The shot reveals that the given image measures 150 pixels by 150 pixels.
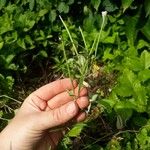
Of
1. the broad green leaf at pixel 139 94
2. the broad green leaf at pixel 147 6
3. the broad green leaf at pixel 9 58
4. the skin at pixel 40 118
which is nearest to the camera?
the skin at pixel 40 118

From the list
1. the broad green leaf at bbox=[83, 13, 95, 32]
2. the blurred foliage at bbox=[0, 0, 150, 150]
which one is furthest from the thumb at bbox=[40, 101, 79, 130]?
the broad green leaf at bbox=[83, 13, 95, 32]

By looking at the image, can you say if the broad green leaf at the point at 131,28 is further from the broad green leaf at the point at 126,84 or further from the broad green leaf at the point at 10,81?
the broad green leaf at the point at 10,81

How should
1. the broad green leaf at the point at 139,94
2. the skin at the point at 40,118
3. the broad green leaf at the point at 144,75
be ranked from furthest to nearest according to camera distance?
1. the broad green leaf at the point at 144,75
2. the broad green leaf at the point at 139,94
3. the skin at the point at 40,118

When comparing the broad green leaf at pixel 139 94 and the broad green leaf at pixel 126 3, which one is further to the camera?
the broad green leaf at pixel 126 3

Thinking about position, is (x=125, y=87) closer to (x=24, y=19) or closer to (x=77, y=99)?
(x=77, y=99)

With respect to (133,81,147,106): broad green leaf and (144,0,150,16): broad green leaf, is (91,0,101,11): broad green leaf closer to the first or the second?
(144,0,150,16): broad green leaf

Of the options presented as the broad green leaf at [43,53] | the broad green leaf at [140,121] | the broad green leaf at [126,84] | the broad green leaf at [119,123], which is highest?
the broad green leaf at [126,84]

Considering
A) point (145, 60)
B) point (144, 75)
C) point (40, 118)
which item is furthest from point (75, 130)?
point (145, 60)

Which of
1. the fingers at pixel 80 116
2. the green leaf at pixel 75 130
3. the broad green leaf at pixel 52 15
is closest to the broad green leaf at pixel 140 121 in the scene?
the green leaf at pixel 75 130
